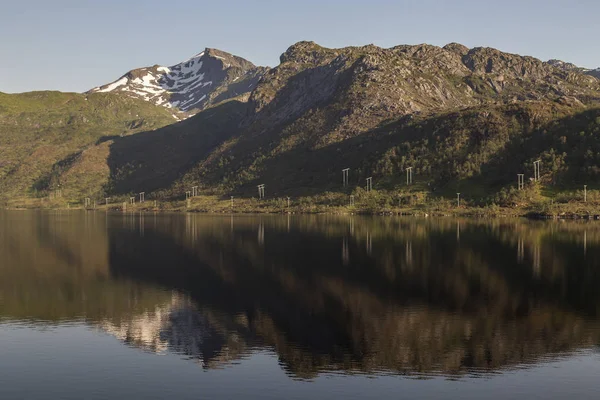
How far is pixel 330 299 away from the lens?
73250mm

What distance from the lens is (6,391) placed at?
4216cm

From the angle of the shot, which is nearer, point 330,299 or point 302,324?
point 302,324

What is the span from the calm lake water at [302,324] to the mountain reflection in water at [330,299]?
289mm

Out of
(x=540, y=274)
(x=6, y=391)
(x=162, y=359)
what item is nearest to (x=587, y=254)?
(x=540, y=274)

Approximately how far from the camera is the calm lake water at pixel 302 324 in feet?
145

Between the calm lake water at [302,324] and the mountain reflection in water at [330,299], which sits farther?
the mountain reflection in water at [330,299]

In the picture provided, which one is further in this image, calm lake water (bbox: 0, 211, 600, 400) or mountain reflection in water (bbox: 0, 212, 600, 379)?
mountain reflection in water (bbox: 0, 212, 600, 379)

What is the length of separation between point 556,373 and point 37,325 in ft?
146

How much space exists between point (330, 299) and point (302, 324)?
12888 mm

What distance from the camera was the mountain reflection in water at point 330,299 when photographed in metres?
52.0

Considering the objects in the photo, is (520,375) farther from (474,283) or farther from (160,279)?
(160,279)

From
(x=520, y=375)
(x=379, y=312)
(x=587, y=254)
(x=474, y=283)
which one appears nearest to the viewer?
(x=520, y=375)

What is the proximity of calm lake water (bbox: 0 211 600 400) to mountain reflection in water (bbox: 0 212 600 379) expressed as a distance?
289mm

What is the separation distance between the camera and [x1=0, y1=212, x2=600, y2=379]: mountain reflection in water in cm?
5203
